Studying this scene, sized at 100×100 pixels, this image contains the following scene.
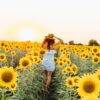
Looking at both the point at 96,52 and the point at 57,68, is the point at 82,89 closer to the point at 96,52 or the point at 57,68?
the point at 57,68

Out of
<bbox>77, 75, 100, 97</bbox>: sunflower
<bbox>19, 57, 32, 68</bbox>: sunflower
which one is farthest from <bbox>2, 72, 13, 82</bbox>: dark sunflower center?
<bbox>19, 57, 32, 68</bbox>: sunflower

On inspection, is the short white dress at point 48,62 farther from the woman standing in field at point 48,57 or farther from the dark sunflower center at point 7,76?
the dark sunflower center at point 7,76

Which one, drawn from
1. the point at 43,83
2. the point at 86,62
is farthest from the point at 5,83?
the point at 86,62

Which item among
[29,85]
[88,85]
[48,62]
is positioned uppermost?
[88,85]

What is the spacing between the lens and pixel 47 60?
12414 millimetres

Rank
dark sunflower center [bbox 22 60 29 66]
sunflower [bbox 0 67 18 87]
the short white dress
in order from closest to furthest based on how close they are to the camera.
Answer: sunflower [bbox 0 67 18 87] → dark sunflower center [bbox 22 60 29 66] → the short white dress

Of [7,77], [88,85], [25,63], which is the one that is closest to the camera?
[88,85]

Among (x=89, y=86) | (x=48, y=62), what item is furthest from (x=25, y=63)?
(x=89, y=86)

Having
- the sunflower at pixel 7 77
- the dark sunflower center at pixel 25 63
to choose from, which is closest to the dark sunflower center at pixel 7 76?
the sunflower at pixel 7 77

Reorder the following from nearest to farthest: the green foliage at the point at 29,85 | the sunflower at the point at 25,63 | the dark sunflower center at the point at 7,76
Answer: the dark sunflower center at the point at 7,76, the green foliage at the point at 29,85, the sunflower at the point at 25,63

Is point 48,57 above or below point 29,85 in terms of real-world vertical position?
above

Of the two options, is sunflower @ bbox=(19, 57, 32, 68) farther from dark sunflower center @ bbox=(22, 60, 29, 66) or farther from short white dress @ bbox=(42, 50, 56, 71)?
short white dress @ bbox=(42, 50, 56, 71)

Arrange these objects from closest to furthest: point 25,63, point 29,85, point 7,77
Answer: point 7,77
point 29,85
point 25,63

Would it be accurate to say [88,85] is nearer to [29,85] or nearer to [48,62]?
[29,85]
